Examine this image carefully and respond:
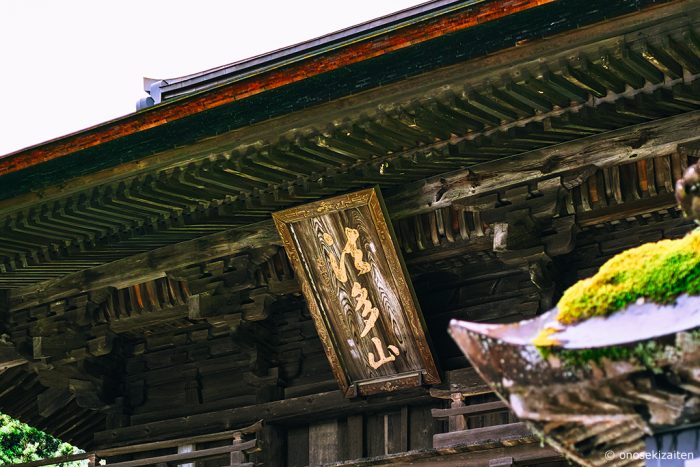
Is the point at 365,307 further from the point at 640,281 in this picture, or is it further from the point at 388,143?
the point at 640,281

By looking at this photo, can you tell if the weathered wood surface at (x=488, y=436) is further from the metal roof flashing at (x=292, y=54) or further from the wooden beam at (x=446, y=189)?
the metal roof flashing at (x=292, y=54)

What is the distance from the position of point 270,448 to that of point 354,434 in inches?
31.6

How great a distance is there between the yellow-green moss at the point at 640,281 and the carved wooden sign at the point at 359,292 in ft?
17.8

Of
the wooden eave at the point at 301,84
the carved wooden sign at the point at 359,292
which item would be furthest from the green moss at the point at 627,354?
the carved wooden sign at the point at 359,292

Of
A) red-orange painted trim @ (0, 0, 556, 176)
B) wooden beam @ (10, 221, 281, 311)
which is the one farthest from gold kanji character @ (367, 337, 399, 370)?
red-orange painted trim @ (0, 0, 556, 176)

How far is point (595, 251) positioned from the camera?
10.8 metres

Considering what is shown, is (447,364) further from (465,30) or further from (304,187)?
(465,30)

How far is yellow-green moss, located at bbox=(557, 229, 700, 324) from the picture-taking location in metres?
5.14

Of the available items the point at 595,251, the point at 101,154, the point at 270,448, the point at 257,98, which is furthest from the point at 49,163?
the point at 595,251

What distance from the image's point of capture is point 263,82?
1006 cm

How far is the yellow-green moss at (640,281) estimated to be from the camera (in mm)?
5137

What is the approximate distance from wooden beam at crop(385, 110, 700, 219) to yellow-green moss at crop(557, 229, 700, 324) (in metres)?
4.51

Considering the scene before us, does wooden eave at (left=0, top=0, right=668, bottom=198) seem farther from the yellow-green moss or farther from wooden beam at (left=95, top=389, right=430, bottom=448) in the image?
the yellow-green moss

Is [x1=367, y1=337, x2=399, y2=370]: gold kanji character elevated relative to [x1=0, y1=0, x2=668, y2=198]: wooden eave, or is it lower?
lower
